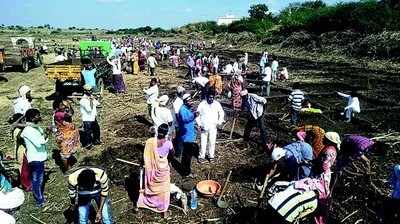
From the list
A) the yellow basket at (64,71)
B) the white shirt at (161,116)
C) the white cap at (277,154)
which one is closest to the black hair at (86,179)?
the white cap at (277,154)

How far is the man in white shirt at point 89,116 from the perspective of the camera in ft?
33.6

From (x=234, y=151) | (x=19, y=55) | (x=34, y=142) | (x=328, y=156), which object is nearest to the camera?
(x=328, y=156)

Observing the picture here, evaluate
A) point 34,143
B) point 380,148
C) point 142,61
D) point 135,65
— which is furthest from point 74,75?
point 380,148

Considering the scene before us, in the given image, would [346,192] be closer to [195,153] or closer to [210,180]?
[210,180]

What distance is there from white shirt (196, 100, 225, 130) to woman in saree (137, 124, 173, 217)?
8.08ft

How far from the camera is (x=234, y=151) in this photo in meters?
10.8

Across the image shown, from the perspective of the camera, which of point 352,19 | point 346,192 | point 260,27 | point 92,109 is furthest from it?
point 260,27

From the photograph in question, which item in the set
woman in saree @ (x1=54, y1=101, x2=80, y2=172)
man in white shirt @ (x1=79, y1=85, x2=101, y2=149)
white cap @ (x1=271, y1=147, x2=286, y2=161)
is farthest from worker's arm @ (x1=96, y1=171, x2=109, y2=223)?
man in white shirt @ (x1=79, y1=85, x2=101, y2=149)

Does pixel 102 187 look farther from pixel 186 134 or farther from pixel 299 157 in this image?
pixel 186 134

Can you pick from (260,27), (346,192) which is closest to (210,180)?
(346,192)

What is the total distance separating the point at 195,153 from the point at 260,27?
57.3 m

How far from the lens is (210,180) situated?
28.3 ft

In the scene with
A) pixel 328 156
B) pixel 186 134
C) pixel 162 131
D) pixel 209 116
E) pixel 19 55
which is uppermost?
pixel 162 131

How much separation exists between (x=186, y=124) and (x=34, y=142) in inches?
130
